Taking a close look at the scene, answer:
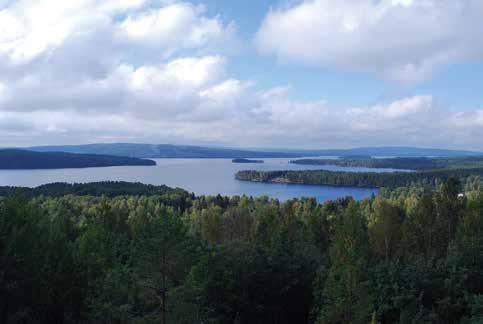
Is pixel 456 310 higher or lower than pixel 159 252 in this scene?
lower

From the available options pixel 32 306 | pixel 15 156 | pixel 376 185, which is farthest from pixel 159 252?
pixel 15 156

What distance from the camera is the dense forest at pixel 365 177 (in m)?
119

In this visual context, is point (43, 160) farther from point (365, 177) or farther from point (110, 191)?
point (365, 177)

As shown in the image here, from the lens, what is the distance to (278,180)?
478 ft

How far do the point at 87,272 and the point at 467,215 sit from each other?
21251mm

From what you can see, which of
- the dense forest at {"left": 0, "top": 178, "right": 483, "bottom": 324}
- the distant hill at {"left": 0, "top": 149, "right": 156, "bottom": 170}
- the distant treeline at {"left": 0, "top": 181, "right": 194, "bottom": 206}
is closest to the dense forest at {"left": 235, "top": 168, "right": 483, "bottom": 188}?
the distant treeline at {"left": 0, "top": 181, "right": 194, "bottom": 206}

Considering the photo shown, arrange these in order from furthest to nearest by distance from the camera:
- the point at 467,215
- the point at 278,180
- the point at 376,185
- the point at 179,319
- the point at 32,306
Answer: the point at 278,180 → the point at 376,185 → the point at 467,215 → the point at 179,319 → the point at 32,306

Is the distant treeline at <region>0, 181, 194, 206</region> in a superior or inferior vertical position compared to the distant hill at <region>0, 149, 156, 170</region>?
inferior

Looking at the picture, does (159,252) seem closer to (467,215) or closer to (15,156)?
(467,215)

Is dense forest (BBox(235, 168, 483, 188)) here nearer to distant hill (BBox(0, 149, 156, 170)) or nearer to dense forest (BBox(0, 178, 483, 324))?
distant hill (BBox(0, 149, 156, 170))

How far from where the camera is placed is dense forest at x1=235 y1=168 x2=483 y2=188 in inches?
4695

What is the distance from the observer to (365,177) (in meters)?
135

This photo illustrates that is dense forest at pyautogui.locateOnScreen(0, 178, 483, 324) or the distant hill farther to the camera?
the distant hill

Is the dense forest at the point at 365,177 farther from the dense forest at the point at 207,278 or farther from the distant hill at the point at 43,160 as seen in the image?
the dense forest at the point at 207,278
